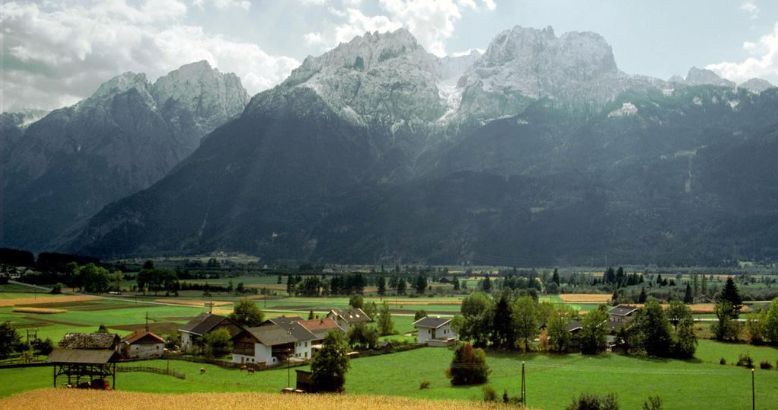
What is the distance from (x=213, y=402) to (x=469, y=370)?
22.6 meters

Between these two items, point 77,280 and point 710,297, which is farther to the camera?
point 77,280

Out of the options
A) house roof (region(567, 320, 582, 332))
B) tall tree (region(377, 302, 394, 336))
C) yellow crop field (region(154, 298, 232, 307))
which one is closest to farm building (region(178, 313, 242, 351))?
tall tree (region(377, 302, 394, 336))

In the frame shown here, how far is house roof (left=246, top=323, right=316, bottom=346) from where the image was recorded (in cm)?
7331

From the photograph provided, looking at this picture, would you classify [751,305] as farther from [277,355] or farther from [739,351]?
[277,355]

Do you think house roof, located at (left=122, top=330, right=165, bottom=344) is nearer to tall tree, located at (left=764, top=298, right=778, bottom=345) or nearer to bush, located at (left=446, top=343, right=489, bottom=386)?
bush, located at (left=446, top=343, right=489, bottom=386)

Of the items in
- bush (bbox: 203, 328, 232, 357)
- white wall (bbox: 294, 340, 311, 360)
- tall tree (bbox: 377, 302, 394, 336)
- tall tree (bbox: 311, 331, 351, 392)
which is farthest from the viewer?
tall tree (bbox: 377, 302, 394, 336)

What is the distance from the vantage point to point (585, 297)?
460ft

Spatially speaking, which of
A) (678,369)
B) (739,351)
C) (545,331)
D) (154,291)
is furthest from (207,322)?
(154,291)

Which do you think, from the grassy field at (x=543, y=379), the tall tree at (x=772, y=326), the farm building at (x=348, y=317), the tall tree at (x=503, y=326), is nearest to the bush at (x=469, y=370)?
the grassy field at (x=543, y=379)

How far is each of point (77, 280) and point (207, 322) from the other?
87477mm

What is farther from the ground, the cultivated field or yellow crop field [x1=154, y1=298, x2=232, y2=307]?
the cultivated field

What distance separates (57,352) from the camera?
62.5m

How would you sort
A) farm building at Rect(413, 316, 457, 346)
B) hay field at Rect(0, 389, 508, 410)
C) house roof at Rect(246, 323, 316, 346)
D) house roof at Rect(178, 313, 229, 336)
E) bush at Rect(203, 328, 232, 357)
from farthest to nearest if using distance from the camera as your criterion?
farm building at Rect(413, 316, 457, 346), house roof at Rect(178, 313, 229, 336), bush at Rect(203, 328, 232, 357), house roof at Rect(246, 323, 316, 346), hay field at Rect(0, 389, 508, 410)

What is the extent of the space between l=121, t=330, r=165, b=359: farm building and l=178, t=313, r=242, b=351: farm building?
377 centimetres
